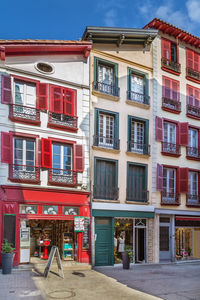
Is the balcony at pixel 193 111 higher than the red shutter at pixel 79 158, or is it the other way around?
the balcony at pixel 193 111

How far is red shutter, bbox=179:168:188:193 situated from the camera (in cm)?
2157

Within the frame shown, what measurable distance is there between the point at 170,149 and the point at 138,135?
8.33ft

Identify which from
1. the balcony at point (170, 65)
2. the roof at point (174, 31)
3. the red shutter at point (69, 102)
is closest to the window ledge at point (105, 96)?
the red shutter at point (69, 102)

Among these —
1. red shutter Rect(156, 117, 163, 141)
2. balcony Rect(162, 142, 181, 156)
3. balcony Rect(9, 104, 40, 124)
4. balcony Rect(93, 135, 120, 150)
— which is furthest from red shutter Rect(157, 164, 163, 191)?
balcony Rect(9, 104, 40, 124)

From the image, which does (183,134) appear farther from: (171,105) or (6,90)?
(6,90)

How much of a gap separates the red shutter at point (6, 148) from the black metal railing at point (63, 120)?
92.5 inches

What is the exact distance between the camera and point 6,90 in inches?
625

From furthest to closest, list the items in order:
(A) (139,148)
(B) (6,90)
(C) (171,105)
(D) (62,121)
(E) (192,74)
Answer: (E) (192,74), (C) (171,105), (A) (139,148), (D) (62,121), (B) (6,90)

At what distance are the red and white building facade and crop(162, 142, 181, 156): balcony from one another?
5.72 metres

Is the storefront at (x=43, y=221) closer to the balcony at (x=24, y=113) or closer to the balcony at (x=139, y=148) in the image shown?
the balcony at (x=24, y=113)

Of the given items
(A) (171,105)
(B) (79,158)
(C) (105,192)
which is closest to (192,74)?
(A) (171,105)

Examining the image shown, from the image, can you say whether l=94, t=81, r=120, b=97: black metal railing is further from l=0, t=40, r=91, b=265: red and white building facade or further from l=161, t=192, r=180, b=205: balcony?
l=161, t=192, r=180, b=205: balcony

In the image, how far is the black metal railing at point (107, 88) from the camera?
19.0 m

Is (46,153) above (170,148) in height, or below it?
below
